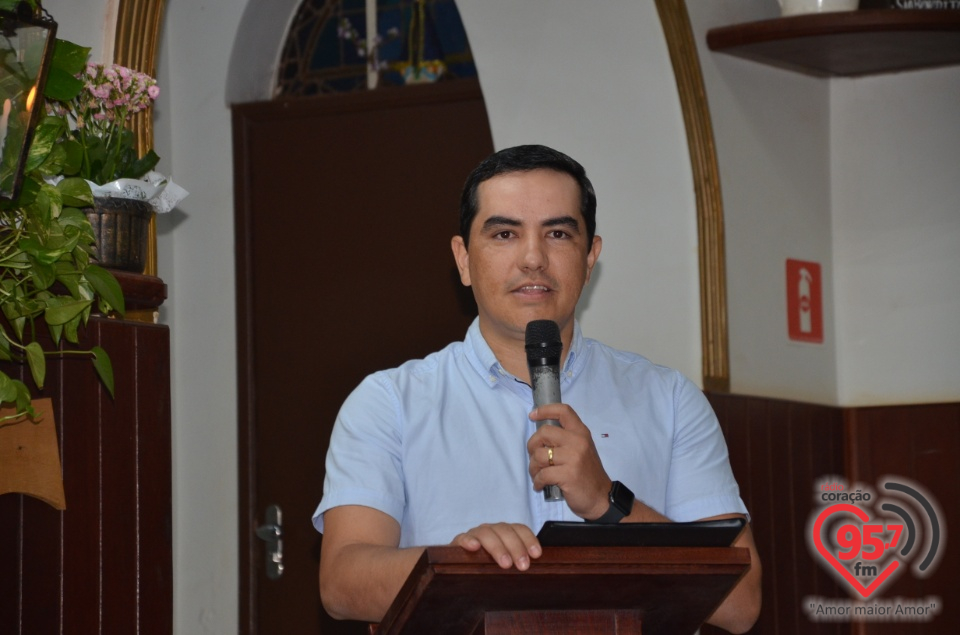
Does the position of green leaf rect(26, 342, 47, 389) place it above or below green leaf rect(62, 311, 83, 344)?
below

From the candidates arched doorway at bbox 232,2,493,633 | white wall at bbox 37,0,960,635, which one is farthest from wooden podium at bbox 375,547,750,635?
arched doorway at bbox 232,2,493,633

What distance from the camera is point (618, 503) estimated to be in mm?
1691

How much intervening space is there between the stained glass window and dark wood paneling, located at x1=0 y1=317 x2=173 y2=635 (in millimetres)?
1658

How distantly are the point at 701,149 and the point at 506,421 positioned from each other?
1.54m

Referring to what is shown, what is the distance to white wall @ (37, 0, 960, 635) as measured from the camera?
348 cm

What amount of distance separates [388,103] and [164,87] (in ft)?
2.23

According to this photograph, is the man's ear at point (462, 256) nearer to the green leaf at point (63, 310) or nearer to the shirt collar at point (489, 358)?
the shirt collar at point (489, 358)

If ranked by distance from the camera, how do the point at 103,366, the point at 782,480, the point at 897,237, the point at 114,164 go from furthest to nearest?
the point at 897,237 → the point at 782,480 → the point at 114,164 → the point at 103,366

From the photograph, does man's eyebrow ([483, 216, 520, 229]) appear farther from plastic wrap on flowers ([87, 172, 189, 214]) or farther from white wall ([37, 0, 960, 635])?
white wall ([37, 0, 960, 635])

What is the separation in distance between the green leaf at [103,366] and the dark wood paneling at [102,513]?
0.25 ft

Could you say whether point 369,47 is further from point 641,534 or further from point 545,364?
point 641,534

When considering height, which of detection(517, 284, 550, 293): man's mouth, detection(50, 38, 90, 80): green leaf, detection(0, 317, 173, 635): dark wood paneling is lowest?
detection(0, 317, 173, 635): dark wood paneling

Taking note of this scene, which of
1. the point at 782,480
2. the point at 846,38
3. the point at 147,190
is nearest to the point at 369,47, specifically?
the point at 846,38

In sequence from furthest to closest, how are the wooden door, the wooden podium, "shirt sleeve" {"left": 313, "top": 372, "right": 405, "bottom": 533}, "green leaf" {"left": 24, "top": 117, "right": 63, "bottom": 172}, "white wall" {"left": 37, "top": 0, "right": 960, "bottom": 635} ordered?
the wooden door, "white wall" {"left": 37, "top": 0, "right": 960, "bottom": 635}, "green leaf" {"left": 24, "top": 117, "right": 63, "bottom": 172}, "shirt sleeve" {"left": 313, "top": 372, "right": 405, "bottom": 533}, the wooden podium
